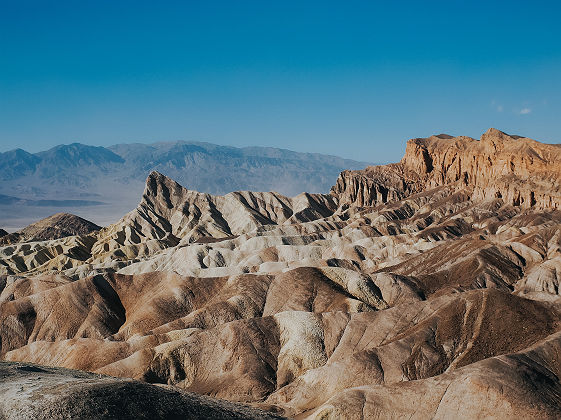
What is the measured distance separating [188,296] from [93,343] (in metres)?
20.2

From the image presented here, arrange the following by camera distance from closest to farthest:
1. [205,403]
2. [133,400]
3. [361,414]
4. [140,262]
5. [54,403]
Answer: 1. [54,403]
2. [133,400]
3. [205,403]
4. [361,414]
5. [140,262]

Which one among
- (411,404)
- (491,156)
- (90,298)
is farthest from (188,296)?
(491,156)

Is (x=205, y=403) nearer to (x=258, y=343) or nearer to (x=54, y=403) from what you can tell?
(x=54, y=403)

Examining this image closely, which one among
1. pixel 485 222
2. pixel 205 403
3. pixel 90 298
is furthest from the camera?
pixel 485 222

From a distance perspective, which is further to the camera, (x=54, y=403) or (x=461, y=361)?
(x=461, y=361)

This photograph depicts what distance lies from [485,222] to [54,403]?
140 metres

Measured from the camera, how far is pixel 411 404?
176 ft

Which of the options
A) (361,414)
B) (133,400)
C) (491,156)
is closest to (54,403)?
(133,400)

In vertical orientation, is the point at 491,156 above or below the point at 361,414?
above

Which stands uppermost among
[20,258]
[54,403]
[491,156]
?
[491,156]

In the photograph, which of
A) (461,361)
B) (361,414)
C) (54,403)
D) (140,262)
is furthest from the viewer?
(140,262)

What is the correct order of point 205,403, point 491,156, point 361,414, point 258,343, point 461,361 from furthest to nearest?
1. point 491,156
2. point 258,343
3. point 461,361
4. point 361,414
5. point 205,403

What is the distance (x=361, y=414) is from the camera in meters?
52.8

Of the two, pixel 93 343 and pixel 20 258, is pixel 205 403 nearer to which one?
pixel 93 343
